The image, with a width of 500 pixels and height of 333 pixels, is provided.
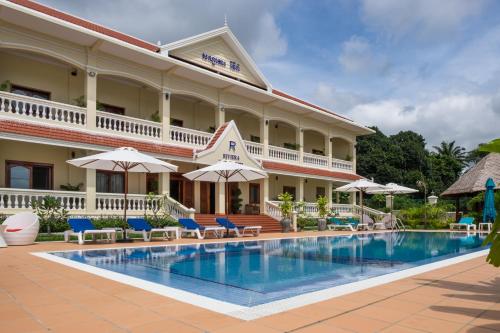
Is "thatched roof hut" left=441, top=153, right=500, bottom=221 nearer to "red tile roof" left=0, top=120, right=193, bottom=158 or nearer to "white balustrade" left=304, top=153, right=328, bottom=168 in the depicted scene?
"white balustrade" left=304, top=153, right=328, bottom=168

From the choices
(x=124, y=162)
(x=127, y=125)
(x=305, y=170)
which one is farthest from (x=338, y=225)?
(x=124, y=162)

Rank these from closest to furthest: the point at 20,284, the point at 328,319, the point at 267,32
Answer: the point at 328,319
the point at 20,284
the point at 267,32

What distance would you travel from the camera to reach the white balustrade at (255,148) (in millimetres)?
24589

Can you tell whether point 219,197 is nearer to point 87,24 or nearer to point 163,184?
point 163,184

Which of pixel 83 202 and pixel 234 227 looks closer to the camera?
pixel 83 202

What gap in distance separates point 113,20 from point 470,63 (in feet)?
61.9

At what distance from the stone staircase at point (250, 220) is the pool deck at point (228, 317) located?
13.3 meters

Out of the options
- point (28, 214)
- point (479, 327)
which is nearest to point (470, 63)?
point (479, 327)

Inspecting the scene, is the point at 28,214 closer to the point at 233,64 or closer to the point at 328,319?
the point at 328,319

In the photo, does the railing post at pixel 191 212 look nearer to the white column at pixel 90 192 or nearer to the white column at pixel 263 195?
the white column at pixel 90 192

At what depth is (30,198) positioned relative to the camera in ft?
50.2

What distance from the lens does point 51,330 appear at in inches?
161

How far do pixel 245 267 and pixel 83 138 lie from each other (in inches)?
406

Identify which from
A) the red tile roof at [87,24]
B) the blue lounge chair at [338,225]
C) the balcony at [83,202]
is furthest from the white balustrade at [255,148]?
the red tile roof at [87,24]
